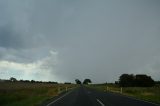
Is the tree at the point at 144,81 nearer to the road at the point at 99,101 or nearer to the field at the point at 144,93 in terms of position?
the field at the point at 144,93

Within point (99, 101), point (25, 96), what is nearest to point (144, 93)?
point (25, 96)

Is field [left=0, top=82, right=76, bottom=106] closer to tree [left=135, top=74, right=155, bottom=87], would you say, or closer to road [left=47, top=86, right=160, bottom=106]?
road [left=47, top=86, right=160, bottom=106]

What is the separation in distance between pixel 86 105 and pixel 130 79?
103513 millimetres

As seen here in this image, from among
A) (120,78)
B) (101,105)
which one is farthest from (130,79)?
(101,105)

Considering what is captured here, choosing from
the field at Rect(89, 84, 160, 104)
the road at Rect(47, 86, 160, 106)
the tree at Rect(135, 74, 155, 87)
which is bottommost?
the road at Rect(47, 86, 160, 106)

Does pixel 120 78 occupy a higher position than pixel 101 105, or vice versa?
pixel 120 78

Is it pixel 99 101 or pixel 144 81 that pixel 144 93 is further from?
pixel 144 81

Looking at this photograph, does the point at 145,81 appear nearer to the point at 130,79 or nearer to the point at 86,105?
the point at 130,79

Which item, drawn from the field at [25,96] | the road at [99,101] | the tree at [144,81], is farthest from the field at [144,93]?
the tree at [144,81]

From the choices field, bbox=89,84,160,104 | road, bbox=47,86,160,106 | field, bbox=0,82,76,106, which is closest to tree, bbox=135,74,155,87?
field, bbox=89,84,160,104

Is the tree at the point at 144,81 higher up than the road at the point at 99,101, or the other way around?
the tree at the point at 144,81

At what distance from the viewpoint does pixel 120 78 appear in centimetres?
12431

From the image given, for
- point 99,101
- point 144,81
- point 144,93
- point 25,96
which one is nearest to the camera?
point 99,101

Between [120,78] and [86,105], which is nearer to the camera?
[86,105]
